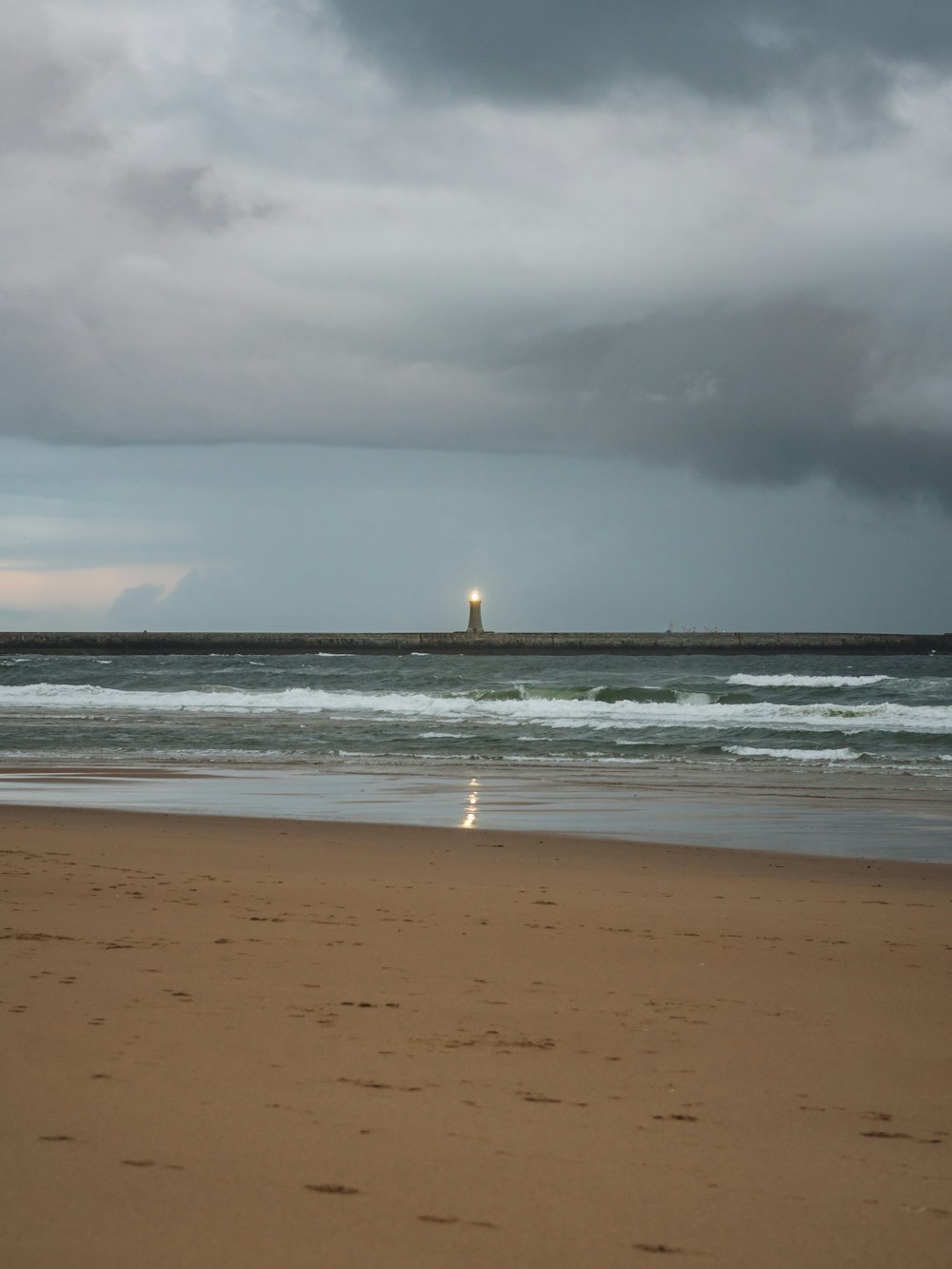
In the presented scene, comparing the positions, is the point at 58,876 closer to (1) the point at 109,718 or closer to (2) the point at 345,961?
(2) the point at 345,961

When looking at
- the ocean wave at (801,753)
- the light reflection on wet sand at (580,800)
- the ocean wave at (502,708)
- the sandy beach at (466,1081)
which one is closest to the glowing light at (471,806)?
the light reflection on wet sand at (580,800)

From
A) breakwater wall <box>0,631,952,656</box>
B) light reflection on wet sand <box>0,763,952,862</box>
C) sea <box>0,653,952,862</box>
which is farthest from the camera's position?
breakwater wall <box>0,631,952,656</box>

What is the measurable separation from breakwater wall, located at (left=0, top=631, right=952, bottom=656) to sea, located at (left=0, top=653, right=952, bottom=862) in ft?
114

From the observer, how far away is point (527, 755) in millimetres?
20422

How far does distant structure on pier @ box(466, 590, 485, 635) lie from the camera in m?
84.4

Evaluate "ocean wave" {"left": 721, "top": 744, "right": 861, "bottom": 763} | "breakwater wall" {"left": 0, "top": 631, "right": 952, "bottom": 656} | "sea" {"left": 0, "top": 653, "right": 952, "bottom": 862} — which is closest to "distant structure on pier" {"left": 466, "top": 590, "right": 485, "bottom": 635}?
"breakwater wall" {"left": 0, "top": 631, "right": 952, "bottom": 656}

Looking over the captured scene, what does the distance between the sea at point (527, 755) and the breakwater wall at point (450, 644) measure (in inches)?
1364

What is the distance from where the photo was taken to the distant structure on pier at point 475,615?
277 feet

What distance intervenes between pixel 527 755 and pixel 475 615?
65.5 meters

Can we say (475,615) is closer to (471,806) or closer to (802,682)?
(802,682)

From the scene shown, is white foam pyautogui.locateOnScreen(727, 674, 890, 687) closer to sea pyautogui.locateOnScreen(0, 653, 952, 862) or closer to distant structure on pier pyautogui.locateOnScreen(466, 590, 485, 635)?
sea pyautogui.locateOnScreen(0, 653, 952, 862)

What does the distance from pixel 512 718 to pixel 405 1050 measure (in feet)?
85.6

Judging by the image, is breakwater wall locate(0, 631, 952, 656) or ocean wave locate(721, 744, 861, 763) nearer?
ocean wave locate(721, 744, 861, 763)

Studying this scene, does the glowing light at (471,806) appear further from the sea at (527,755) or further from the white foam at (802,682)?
the white foam at (802,682)
